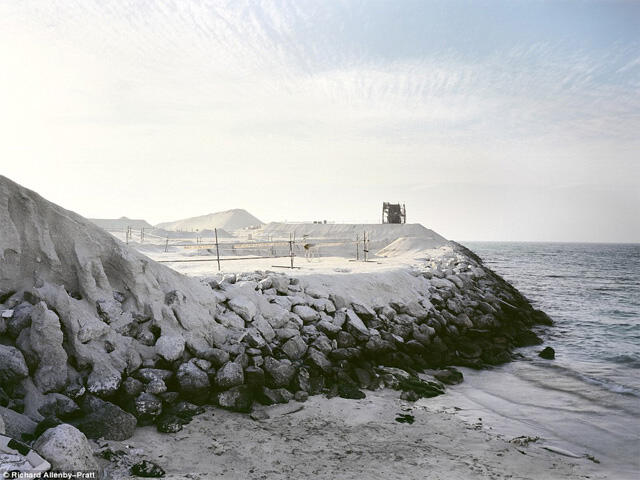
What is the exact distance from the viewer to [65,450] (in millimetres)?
4457

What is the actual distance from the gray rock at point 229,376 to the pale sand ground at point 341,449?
0.47 metres

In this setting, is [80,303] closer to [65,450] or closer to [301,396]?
[65,450]

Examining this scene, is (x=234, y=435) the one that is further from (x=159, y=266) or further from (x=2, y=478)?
(x=159, y=266)

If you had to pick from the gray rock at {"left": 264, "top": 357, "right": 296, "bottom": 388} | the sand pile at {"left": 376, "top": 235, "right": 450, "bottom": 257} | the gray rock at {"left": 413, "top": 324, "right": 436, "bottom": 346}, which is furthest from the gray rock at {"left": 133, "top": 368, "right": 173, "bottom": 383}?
the sand pile at {"left": 376, "top": 235, "right": 450, "bottom": 257}

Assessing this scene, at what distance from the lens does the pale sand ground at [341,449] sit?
5621 millimetres

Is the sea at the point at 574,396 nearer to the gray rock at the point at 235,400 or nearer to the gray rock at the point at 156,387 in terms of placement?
the gray rock at the point at 235,400

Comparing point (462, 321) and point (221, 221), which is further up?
point (221, 221)

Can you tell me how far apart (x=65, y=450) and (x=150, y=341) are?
3.40m

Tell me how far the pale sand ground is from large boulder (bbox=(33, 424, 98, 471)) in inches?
23.7

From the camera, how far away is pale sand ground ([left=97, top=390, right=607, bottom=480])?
5621mm

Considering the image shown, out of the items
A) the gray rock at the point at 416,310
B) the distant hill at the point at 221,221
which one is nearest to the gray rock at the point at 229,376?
the gray rock at the point at 416,310

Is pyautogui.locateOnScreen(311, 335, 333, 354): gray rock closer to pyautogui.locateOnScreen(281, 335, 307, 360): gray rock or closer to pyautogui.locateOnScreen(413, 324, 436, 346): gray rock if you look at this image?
pyautogui.locateOnScreen(281, 335, 307, 360): gray rock

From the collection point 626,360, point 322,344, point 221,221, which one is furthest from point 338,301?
point 221,221

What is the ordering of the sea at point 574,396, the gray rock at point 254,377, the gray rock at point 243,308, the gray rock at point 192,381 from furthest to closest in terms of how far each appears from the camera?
1. the gray rock at point 243,308
2. the gray rock at point 254,377
3. the sea at point 574,396
4. the gray rock at point 192,381
